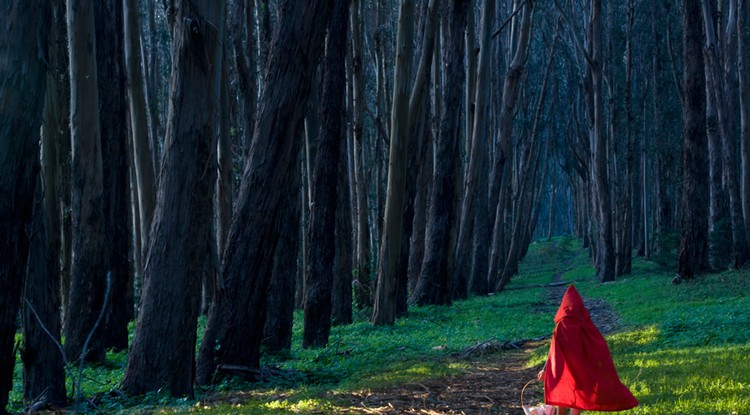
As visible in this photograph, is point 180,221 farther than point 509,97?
No

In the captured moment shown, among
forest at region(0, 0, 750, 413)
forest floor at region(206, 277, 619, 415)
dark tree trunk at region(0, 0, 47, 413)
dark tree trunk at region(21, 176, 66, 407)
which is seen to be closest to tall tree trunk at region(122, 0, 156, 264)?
forest at region(0, 0, 750, 413)

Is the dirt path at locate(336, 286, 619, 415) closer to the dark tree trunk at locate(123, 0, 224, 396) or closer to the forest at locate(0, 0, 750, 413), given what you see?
the dark tree trunk at locate(123, 0, 224, 396)

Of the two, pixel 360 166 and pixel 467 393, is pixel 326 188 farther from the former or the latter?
pixel 360 166

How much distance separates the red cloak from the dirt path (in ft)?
7.74

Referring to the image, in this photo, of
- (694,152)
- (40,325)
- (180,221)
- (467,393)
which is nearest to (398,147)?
(467,393)

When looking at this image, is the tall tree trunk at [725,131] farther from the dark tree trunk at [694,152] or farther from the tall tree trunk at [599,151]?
the tall tree trunk at [599,151]

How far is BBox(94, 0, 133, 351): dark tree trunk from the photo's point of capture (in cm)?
1396

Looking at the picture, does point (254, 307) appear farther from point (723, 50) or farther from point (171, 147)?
point (723, 50)

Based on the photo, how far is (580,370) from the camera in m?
5.57

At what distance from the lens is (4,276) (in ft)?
20.6

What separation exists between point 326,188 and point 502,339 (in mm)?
→ 4071

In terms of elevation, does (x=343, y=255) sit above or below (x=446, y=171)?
below

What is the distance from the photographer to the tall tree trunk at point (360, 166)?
1903 centimetres

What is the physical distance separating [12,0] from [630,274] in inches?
1120
